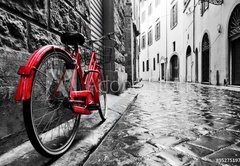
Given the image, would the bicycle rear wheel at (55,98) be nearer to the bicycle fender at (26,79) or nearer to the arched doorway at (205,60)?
the bicycle fender at (26,79)

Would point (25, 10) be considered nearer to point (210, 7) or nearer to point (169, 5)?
point (210, 7)

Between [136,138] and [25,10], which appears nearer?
[25,10]

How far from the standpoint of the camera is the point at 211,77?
11.4 meters

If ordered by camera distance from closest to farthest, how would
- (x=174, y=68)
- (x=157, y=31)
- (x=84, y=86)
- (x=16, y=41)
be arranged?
1. (x=16, y=41)
2. (x=84, y=86)
3. (x=174, y=68)
4. (x=157, y=31)

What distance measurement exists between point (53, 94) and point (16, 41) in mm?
539

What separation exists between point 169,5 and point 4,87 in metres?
21.2

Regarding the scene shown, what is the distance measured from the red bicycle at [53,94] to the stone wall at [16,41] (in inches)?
7.0

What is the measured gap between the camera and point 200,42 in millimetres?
13180

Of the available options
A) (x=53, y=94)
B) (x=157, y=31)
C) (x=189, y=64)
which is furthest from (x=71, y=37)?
(x=157, y=31)

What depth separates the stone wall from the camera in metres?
1.58

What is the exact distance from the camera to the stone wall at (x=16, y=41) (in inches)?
62.1

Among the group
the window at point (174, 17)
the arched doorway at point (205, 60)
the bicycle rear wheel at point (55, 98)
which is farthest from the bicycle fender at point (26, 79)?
the window at point (174, 17)

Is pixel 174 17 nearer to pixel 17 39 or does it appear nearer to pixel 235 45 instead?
pixel 235 45

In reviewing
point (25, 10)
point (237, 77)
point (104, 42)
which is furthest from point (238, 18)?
point (25, 10)
